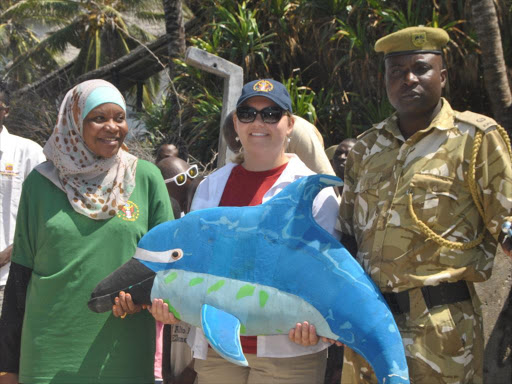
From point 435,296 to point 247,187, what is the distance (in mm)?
865

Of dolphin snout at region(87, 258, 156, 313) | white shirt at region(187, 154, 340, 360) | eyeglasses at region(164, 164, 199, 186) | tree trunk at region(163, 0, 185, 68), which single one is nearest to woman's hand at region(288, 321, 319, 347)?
white shirt at region(187, 154, 340, 360)

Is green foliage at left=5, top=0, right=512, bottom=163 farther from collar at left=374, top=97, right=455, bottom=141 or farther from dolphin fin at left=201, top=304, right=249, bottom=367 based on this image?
dolphin fin at left=201, top=304, right=249, bottom=367

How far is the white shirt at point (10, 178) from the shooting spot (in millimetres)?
3793

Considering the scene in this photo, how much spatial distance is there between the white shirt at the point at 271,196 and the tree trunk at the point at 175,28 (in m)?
9.57

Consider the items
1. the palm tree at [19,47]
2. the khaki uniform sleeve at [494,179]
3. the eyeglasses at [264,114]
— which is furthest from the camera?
the palm tree at [19,47]

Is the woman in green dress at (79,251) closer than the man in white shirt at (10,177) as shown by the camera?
Yes

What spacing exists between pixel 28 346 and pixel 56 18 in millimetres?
23395

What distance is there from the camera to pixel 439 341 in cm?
241

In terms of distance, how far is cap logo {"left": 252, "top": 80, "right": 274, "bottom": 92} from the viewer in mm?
2729

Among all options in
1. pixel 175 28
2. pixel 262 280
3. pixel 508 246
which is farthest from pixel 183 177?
pixel 175 28

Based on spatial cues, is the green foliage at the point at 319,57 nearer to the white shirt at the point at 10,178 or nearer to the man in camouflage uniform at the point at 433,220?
the white shirt at the point at 10,178

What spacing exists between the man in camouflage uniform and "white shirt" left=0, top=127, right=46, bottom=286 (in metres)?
2.09

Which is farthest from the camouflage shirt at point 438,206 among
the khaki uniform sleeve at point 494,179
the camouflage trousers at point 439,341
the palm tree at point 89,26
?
the palm tree at point 89,26

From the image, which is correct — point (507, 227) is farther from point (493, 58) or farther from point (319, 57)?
point (319, 57)
